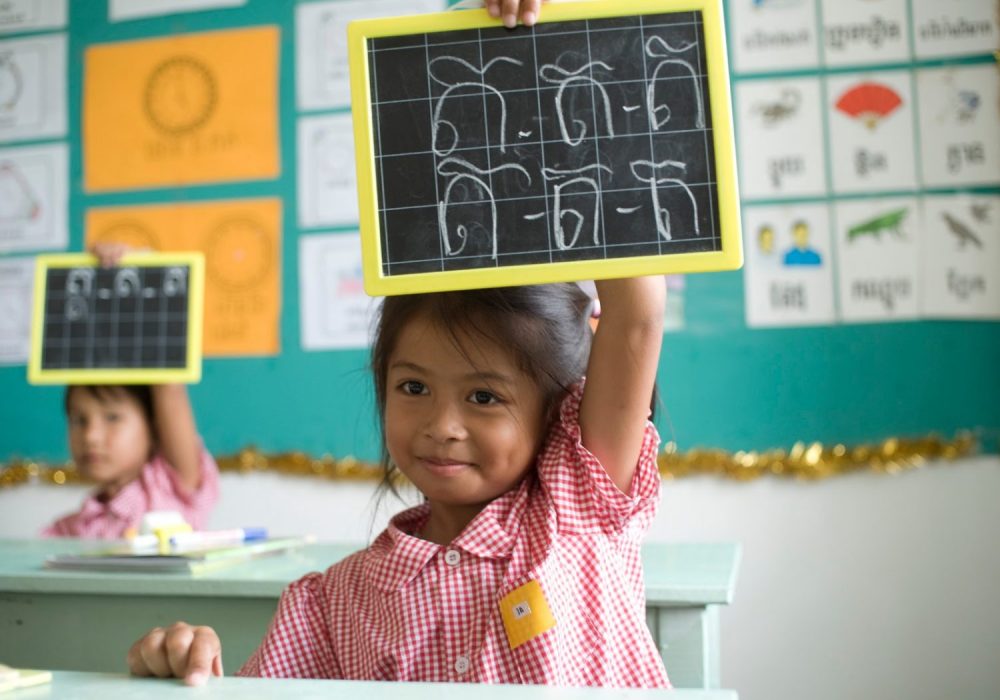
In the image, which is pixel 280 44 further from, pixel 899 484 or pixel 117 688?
pixel 117 688

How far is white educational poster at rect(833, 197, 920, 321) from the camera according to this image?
2.34 m

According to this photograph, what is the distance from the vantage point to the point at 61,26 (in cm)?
305

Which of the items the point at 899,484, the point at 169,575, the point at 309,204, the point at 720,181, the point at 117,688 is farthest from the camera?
the point at 309,204

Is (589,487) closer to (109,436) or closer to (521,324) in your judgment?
(521,324)

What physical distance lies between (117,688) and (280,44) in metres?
2.32

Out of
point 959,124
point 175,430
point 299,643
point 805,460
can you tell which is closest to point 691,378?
point 805,460

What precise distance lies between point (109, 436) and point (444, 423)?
67.2 inches

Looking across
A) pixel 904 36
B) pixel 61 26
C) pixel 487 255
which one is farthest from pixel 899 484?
pixel 61 26

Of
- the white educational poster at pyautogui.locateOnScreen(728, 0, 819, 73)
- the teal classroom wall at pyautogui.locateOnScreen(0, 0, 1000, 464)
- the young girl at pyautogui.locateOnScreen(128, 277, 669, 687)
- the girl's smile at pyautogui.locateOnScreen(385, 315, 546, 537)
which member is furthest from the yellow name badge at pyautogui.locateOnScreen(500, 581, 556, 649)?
the white educational poster at pyautogui.locateOnScreen(728, 0, 819, 73)

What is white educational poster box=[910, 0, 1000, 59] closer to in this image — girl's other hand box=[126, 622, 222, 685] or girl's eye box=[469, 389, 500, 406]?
girl's eye box=[469, 389, 500, 406]

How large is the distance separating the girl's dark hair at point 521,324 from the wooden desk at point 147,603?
364 millimetres

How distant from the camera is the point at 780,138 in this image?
243 cm

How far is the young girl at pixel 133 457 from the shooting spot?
2469mm

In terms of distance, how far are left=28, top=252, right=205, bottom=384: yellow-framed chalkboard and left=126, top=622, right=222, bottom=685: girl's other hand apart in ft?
4.76
